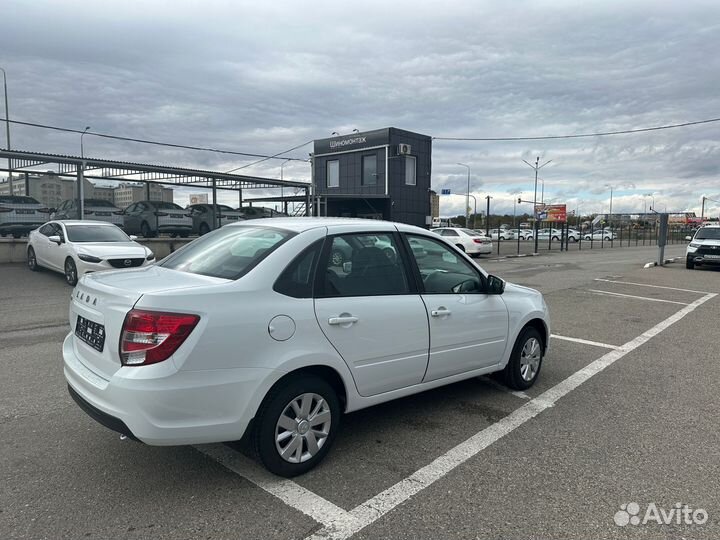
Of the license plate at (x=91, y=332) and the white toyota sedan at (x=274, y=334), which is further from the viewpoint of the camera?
the license plate at (x=91, y=332)

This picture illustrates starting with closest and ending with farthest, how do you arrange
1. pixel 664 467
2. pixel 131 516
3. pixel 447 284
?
pixel 131 516 → pixel 664 467 → pixel 447 284

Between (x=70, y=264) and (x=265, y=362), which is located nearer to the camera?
(x=265, y=362)

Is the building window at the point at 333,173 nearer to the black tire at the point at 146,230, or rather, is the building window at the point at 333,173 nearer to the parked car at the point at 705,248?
the black tire at the point at 146,230

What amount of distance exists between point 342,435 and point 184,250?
1910mm

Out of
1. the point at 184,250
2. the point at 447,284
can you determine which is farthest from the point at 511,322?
the point at 184,250

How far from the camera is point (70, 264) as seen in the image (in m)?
11.8

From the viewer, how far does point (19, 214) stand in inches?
675

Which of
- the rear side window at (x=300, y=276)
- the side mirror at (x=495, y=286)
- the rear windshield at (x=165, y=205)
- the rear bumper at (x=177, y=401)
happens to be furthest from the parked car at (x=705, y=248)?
the rear bumper at (x=177, y=401)

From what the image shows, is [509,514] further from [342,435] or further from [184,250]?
[184,250]

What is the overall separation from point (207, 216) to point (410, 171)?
1644cm

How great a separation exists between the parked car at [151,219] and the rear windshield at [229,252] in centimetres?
1745

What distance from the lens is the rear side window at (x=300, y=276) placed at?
10.9 feet

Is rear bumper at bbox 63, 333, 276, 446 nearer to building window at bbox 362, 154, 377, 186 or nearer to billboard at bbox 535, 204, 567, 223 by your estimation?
building window at bbox 362, 154, 377, 186

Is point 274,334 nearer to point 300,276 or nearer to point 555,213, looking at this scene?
point 300,276
